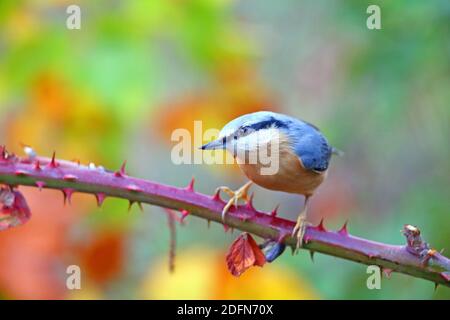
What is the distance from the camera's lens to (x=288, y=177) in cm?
290

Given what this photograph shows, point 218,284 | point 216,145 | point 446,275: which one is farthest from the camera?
point 218,284

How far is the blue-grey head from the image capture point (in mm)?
2592

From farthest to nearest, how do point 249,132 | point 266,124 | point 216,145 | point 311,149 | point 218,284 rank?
point 218,284 → point 311,149 → point 266,124 → point 249,132 → point 216,145

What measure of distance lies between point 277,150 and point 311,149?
176mm

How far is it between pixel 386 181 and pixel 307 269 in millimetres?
2046

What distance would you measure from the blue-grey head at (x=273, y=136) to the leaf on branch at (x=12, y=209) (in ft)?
2.10

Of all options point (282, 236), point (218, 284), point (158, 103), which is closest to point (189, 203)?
point (282, 236)

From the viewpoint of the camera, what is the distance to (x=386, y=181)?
243 inches

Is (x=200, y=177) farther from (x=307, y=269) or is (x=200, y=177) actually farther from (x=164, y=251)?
(x=307, y=269)

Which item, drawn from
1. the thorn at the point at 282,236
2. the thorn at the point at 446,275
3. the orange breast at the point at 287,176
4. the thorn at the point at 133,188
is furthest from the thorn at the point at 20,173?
the thorn at the point at 446,275

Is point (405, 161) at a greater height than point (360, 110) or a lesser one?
lesser

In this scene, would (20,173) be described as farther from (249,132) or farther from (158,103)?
(158,103)
